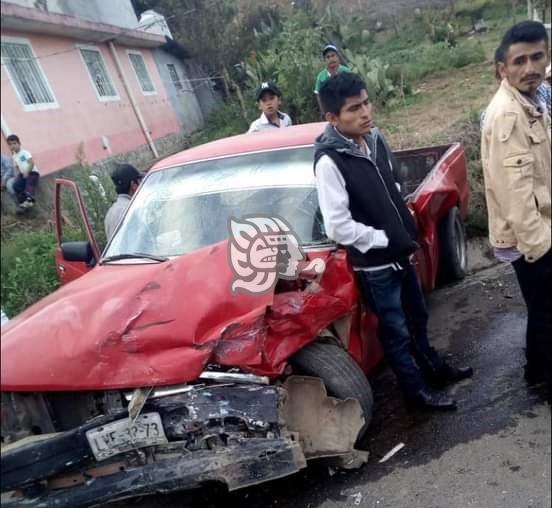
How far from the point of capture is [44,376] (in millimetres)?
1948

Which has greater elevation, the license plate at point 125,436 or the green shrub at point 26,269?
the green shrub at point 26,269

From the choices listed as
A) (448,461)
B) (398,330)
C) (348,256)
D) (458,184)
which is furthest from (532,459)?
(458,184)

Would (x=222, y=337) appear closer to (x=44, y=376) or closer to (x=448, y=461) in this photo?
(x=44, y=376)

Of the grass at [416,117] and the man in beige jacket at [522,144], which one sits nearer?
the man in beige jacket at [522,144]

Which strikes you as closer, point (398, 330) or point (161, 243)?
point (398, 330)

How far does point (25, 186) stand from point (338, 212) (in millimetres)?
1298

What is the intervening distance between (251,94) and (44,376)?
361 centimetres

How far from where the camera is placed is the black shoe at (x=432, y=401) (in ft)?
8.52

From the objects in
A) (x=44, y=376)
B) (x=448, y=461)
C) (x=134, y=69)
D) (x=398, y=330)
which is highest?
(x=134, y=69)

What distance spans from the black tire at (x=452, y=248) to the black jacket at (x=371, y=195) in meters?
1.45

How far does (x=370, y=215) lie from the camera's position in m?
2.34

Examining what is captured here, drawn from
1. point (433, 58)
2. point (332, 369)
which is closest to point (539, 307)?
point (332, 369)

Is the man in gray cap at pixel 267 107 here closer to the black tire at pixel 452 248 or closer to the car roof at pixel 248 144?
the car roof at pixel 248 144

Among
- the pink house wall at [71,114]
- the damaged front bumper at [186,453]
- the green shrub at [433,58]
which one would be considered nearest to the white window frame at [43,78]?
the pink house wall at [71,114]
